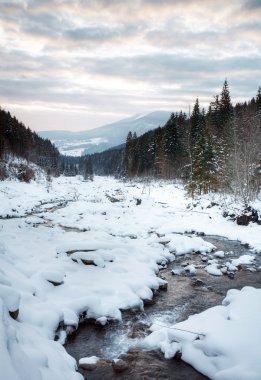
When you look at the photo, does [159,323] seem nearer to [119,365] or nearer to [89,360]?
[119,365]

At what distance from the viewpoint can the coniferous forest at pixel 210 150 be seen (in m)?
24.9

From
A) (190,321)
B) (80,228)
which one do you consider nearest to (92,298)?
(190,321)

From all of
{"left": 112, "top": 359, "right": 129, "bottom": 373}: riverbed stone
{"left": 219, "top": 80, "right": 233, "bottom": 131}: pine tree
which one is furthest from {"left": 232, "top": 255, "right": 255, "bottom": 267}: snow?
{"left": 219, "top": 80, "right": 233, "bottom": 131}: pine tree

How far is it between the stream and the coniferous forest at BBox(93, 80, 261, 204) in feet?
41.4

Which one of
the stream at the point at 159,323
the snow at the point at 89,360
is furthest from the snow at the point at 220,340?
the snow at the point at 89,360

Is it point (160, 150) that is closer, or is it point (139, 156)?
point (160, 150)

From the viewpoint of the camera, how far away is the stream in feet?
19.6

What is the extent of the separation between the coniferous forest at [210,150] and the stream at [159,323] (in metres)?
12.6

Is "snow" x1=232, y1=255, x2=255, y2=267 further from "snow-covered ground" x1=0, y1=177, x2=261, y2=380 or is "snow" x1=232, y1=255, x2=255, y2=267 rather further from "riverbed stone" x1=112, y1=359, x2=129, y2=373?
"riverbed stone" x1=112, y1=359, x2=129, y2=373

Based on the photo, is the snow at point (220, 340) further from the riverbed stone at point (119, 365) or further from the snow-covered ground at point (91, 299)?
the riverbed stone at point (119, 365)

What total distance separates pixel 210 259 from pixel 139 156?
204 ft

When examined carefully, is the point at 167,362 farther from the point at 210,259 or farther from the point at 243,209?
the point at 243,209

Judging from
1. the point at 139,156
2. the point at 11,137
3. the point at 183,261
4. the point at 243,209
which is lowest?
the point at 183,261

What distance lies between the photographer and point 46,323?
704 cm
